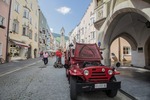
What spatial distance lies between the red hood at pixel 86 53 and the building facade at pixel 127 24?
3.12 metres

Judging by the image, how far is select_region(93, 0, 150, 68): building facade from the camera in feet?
28.3

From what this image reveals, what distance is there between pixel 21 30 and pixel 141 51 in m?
22.1

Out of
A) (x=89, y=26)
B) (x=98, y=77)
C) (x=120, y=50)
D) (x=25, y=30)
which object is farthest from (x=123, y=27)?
(x=89, y=26)

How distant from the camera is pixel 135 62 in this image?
16516mm

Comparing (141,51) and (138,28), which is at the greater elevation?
(138,28)

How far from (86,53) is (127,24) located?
340 inches

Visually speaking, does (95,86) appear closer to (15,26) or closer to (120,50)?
(120,50)

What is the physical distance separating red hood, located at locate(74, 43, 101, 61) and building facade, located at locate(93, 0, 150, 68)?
312 cm

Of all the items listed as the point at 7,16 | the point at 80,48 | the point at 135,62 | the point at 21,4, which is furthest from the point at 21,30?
the point at 80,48

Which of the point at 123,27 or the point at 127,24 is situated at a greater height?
the point at 127,24

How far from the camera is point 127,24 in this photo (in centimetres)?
1400

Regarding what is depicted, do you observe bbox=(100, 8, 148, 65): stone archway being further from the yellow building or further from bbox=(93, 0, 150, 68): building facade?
the yellow building

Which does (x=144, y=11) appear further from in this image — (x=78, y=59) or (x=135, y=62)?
(x=135, y=62)

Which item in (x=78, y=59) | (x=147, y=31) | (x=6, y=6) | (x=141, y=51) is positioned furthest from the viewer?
(x=6, y=6)
